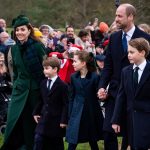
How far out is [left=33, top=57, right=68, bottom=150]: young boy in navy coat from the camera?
7148mm

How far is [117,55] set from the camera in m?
6.63

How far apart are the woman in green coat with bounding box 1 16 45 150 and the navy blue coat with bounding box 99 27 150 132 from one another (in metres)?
1.01

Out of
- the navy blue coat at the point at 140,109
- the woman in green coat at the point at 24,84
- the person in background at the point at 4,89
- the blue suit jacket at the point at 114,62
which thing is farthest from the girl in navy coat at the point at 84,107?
the person in background at the point at 4,89

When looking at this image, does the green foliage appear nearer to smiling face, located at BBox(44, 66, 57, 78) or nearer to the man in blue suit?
smiling face, located at BBox(44, 66, 57, 78)

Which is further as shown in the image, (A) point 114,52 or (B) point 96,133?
(B) point 96,133

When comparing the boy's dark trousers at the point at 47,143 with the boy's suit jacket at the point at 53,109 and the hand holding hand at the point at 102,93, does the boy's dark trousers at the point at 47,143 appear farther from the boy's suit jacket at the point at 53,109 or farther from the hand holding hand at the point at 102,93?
the hand holding hand at the point at 102,93

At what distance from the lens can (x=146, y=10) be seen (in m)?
32.8

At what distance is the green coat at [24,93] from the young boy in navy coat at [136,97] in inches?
59.6

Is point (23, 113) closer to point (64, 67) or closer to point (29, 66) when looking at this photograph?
point (29, 66)

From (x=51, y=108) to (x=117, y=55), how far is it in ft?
3.99

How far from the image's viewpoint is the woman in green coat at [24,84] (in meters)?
7.18

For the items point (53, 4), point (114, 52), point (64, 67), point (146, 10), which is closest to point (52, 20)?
point (53, 4)

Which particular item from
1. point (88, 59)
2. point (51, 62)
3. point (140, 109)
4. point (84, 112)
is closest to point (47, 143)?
point (84, 112)

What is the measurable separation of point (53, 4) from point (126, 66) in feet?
130
